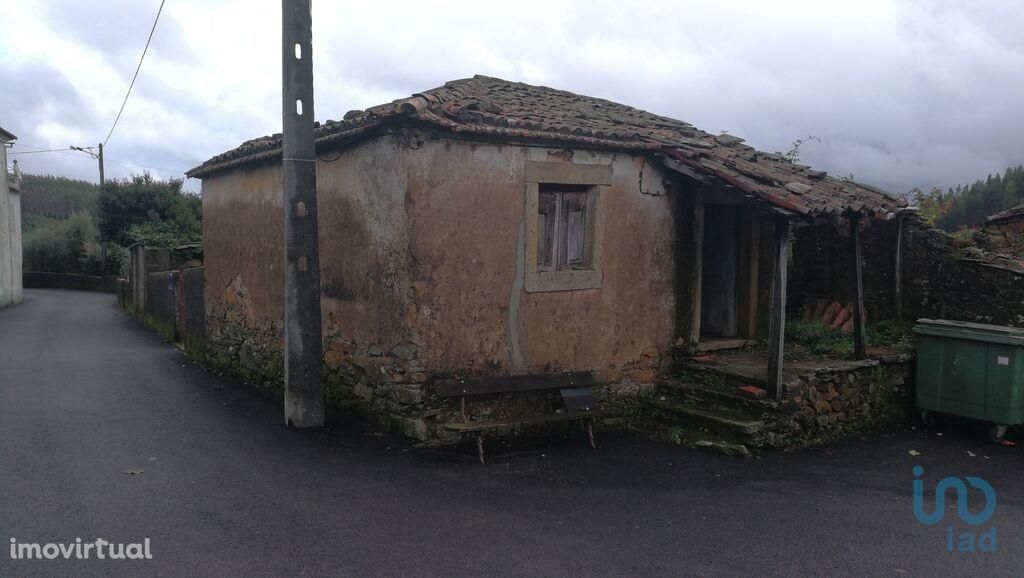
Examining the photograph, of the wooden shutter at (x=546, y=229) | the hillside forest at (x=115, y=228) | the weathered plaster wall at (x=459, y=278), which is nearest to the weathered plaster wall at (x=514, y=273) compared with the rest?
the weathered plaster wall at (x=459, y=278)

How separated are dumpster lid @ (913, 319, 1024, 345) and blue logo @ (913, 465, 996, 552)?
1.85 metres

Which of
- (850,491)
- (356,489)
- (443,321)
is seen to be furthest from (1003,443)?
(356,489)

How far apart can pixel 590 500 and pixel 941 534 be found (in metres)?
2.65

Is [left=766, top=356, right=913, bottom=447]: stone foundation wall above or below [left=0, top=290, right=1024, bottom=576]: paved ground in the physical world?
above

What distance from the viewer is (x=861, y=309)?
8852mm

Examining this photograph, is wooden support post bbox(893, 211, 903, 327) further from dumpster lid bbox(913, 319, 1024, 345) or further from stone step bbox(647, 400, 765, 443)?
stone step bbox(647, 400, 765, 443)

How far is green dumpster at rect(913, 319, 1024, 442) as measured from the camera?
8.05m

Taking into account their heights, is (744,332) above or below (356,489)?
above

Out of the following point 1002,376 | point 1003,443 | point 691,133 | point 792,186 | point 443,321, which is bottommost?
point 1003,443

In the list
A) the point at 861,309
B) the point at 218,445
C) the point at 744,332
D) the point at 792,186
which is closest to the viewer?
the point at 218,445

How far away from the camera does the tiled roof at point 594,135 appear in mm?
7191

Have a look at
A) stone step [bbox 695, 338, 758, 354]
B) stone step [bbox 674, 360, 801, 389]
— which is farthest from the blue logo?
stone step [bbox 695, 338, 758, 354]

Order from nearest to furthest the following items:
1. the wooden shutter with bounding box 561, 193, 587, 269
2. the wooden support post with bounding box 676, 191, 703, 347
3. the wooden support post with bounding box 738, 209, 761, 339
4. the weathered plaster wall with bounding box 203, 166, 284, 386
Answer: the wooden shutter with bounding box 561, 193, 587, 269 → the wooden support post with bounding box 676, 191, 703, 347 → the weathered plaster wall with bounding box 203, 166, 284, 386 → the wooden support post with bounding box 738, 209, 761, 339

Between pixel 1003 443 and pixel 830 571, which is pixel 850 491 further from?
pixel 1003 443
